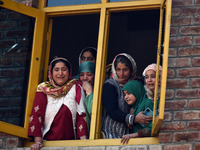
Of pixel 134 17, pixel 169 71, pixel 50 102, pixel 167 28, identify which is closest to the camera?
pixel 167 28

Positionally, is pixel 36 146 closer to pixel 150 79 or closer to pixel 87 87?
pixel 87 87

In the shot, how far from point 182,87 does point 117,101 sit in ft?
2.40

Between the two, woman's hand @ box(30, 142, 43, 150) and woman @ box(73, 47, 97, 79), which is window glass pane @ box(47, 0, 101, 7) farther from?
woman's hand @ box(30, 142, 43, 150)

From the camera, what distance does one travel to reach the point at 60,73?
22.1 ft

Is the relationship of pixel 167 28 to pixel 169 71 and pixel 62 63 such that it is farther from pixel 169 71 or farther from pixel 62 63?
pixel 62 63

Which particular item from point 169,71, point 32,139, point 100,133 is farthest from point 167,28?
point 32,139

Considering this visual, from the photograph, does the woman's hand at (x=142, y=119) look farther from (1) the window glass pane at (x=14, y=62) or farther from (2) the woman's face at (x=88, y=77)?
(1) the window glass pane at (x=14, y=62)

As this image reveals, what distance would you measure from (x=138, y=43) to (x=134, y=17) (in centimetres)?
35

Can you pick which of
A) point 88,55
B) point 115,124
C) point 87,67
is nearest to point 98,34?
point 88,55

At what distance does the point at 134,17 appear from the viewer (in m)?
7.71

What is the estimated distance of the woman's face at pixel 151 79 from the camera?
21.2 feet

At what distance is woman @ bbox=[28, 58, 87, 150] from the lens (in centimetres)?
645

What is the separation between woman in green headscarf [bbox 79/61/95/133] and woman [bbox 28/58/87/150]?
54 millimetres

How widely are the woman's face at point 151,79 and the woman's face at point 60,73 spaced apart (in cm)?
85
